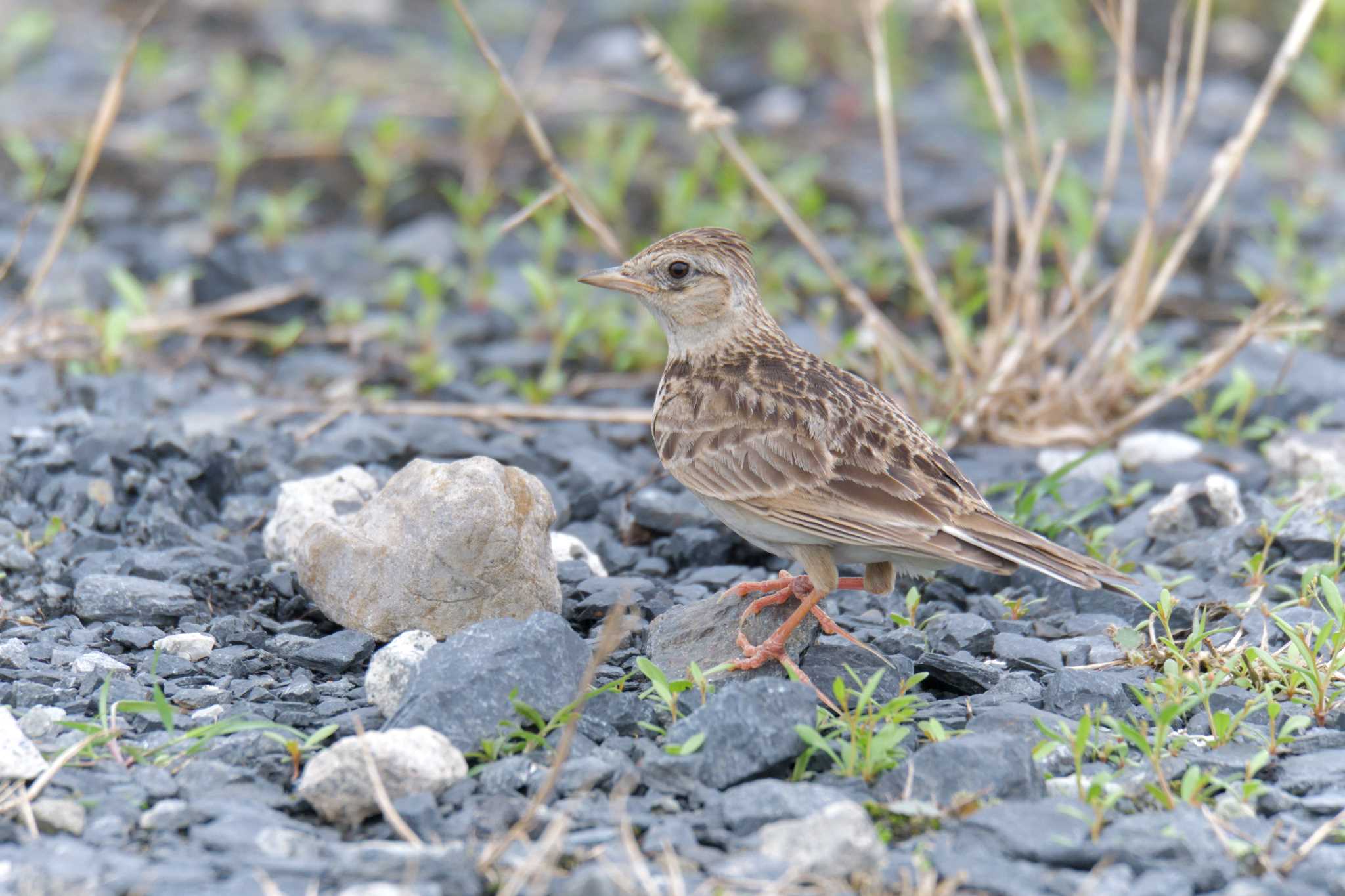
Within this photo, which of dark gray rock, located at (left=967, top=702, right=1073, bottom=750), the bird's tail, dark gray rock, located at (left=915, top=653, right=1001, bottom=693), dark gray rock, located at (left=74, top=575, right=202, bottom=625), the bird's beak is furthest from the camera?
the bird's beak

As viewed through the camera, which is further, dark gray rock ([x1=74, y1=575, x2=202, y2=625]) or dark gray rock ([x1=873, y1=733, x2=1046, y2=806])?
dark gray rock ([x1=74, y1=575, x2=202, y2=625])

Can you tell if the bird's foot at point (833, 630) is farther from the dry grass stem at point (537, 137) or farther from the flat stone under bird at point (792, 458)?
the dry grass stem at point (537, 137)

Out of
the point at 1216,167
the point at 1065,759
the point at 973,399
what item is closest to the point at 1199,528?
the point at 973,399

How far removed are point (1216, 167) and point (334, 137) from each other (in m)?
5.33

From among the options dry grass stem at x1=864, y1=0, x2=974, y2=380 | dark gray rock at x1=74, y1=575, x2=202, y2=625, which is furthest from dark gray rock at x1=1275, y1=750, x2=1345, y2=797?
dark gray rock at x1=74, y1=575, x2=202, y2=625

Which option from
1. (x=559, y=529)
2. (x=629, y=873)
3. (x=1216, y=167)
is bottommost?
(x=559, y=529)

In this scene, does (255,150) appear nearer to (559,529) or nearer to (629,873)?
(559,529)

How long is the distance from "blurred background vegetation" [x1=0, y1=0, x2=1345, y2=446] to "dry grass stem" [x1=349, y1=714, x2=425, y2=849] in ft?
7.84

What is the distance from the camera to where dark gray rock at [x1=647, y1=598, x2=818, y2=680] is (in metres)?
4.30

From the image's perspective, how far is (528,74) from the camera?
1073 cm

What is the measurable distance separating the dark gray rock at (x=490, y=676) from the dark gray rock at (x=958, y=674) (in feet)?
3.05

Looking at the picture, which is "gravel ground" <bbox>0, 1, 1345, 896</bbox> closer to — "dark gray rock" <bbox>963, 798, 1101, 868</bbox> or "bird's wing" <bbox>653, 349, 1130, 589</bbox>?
"dark gray rock" <bbox>963, 798, 1101, 868</bbox>

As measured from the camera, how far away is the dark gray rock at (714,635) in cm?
430

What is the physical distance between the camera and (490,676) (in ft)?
12.3
